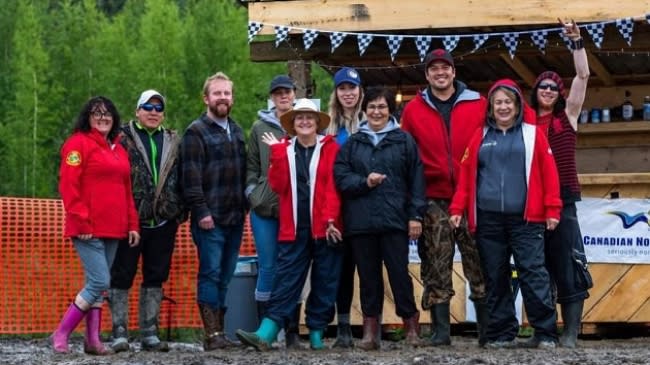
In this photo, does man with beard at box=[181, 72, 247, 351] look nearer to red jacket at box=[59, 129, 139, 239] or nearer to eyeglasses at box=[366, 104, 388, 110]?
red jacket at box=[59, 129, 139, 239]

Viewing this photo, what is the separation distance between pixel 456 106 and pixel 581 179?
2.64 metres

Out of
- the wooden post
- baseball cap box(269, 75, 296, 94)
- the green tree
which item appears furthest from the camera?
the green tree

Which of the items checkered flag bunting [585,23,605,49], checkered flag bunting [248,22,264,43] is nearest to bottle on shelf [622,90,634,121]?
checkered flag bunting [585,23,605,49]

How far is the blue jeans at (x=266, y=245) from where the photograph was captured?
9258 mm

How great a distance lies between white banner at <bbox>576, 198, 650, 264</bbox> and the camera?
11.1 metres

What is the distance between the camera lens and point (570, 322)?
9062 millimetres

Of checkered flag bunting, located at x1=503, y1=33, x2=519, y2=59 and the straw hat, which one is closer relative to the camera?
the straw hat

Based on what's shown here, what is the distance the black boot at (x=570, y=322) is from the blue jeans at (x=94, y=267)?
10.2 feet

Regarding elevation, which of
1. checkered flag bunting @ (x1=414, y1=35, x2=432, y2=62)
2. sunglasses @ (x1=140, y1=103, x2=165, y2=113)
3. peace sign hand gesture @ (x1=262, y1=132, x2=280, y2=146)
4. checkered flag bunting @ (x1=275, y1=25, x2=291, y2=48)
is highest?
checkered flag bunting @ (x1=275, y1=25, x2=291, y2=48)

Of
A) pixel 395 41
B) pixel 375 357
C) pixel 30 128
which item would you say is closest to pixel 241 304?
pixel 375 357

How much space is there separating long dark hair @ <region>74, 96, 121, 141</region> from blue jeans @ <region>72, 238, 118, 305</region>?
2.46 feet

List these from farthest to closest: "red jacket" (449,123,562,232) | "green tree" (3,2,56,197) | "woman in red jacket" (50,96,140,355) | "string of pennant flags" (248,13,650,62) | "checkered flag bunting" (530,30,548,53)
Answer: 1. "green tree" (3,2,56,197)
2. "string of pennant flags" (248,13,650,62)
3. "checkered flag bunting" (530,30,548,53)
4. "woman in red jacket" (50,96,140,355)
5. "red jacket" (449,123,562,232)

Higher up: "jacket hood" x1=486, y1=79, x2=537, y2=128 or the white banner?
"jacket hood" x1=486, y1=79, x2=537, y2=128

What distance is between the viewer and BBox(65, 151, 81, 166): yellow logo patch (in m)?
8.80
